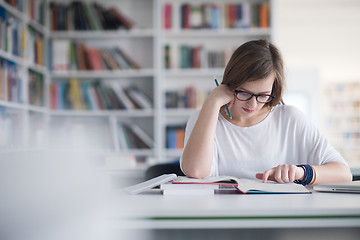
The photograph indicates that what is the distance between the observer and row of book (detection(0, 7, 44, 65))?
302 cm

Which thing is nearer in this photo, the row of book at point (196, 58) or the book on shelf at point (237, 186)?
the book on shelf at point (237, 186)

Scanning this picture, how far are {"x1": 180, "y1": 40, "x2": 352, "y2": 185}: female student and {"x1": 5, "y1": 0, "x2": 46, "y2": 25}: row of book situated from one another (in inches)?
93.8

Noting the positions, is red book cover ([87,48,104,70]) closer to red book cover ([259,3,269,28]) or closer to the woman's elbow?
red book cover ([259,3,269,28])

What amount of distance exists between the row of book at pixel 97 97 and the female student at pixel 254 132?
2.51 meters

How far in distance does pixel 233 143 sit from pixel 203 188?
0.41 metres

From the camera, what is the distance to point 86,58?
3.96 meters

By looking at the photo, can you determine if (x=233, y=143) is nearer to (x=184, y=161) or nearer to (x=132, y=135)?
(x=184, y=161)

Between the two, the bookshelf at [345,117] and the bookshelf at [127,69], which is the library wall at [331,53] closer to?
the bookshelf at [345,117]

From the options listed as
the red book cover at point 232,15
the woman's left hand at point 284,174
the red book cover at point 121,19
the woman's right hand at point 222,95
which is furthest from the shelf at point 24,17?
the woman's left hand at point 284,174

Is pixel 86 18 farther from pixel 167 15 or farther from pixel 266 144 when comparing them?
pixel 266 144

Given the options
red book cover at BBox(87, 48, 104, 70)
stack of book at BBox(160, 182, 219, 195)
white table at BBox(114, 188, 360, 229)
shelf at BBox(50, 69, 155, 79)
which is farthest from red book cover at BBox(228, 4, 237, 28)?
white table at BBox(114, 188, 360, 229)

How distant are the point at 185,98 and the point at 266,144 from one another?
2.62 metres

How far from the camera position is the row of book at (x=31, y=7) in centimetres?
329

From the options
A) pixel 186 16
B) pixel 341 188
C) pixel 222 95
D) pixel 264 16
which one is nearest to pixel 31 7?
pixel 186 16
